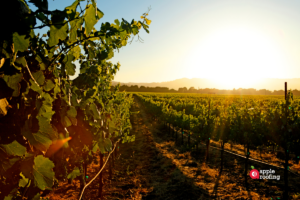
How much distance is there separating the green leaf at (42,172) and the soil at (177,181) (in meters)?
6.16

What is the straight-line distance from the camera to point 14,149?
93 cm

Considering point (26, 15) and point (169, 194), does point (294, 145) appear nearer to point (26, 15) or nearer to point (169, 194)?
point (169, 194)

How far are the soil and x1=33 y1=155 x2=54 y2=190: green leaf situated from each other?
6157 mm

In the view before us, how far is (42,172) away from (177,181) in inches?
309

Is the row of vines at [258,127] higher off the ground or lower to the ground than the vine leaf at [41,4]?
lower

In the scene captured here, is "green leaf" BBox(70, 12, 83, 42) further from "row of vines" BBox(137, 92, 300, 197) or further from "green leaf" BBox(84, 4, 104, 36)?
"row of vines" BBox(137, 92, 300, 197)

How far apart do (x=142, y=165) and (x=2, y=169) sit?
31.0 feet

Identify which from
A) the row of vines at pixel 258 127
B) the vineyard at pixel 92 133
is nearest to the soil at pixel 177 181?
the vineyard at pixel 92 133

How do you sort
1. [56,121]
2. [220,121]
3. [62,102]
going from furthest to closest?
[220,121]
[56,121]
[62,102]

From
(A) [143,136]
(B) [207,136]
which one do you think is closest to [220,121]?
(B) [207,136]

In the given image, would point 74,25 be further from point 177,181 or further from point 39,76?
point 177,181

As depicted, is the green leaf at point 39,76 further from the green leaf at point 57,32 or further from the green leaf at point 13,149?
the green leaf at point 13,149

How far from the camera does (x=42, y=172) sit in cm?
99

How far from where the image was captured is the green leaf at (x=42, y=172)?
0.99 metres
